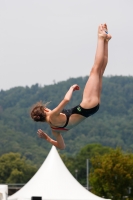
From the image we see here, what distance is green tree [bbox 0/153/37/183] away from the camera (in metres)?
127

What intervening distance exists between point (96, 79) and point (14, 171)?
11239 cm

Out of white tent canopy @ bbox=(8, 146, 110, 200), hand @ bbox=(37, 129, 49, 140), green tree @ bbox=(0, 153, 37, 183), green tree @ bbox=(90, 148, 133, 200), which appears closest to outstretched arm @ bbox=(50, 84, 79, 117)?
hand @ bbox=(37, 129, 49, 140)

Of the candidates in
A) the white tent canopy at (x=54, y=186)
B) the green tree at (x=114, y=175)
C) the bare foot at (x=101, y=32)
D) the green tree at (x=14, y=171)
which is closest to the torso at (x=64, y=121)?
the bare foot at (x=101, y=32)

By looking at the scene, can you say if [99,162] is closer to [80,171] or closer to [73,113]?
[73,113]

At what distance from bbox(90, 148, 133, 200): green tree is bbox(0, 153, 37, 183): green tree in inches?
2580

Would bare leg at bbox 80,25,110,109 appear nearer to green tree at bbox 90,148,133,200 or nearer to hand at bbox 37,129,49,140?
hand at bbox 37,129,49,140

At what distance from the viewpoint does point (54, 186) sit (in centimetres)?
3656

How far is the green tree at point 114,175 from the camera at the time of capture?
57.4 metres

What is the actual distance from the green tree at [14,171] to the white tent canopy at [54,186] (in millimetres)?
87525

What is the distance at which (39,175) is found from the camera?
1496 inches

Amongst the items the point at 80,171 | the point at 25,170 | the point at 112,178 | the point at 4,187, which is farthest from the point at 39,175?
the point at 80,171

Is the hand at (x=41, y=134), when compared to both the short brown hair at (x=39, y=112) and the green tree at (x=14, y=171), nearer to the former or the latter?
the short brown hair at (x=39, y=112)

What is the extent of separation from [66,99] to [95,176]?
42.4 m

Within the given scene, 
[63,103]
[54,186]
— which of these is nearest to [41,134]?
[63,103]
